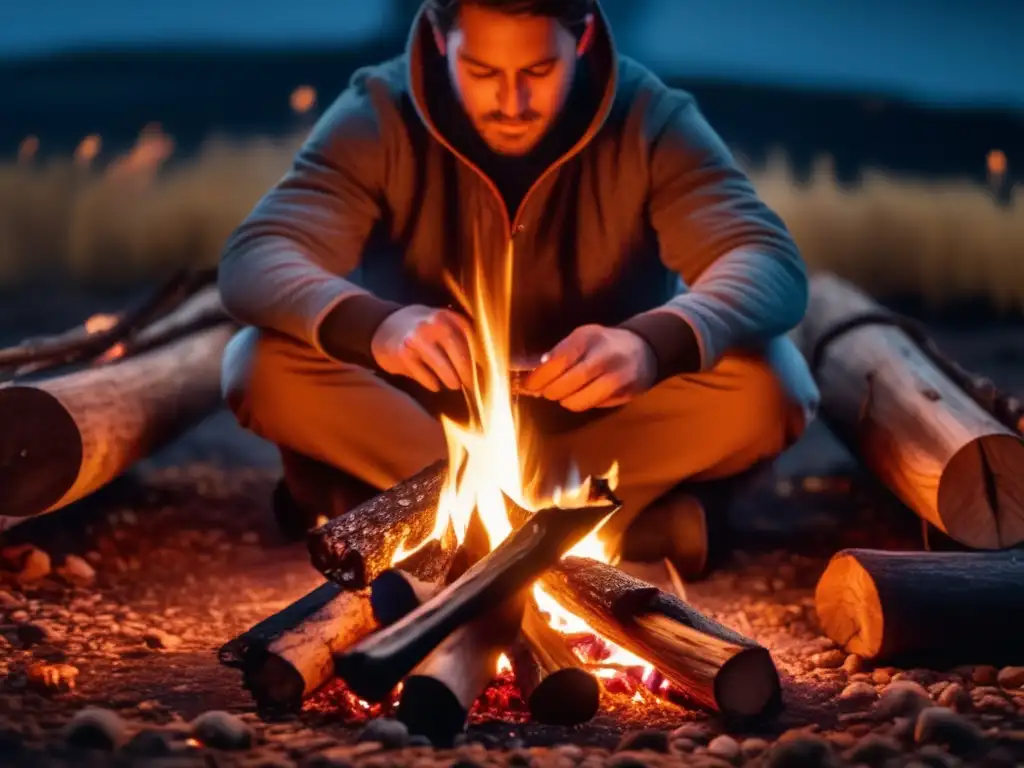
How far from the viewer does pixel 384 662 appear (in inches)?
88.0

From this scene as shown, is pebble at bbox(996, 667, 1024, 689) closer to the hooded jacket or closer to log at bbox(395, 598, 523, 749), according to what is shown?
the hooded jacket

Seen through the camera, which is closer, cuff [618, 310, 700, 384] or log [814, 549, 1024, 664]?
log [814, 549, 1024, 664]

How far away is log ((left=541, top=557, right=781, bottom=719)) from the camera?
2.39 metres

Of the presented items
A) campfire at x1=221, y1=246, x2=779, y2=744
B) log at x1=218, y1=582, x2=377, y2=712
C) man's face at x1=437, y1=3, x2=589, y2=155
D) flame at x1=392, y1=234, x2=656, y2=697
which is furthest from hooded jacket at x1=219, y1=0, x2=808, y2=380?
log at x1=218, y1=582, x2=377, y2=712

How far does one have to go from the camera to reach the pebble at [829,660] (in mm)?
2885

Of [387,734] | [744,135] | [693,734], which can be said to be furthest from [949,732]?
[744,135]

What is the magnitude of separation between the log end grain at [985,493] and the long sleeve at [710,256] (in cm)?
54

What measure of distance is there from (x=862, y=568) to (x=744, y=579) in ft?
2.68

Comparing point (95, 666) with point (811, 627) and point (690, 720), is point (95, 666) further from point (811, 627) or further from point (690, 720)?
point (811, 627)

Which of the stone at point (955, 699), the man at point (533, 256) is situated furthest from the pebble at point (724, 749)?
the man at point (533, 256)

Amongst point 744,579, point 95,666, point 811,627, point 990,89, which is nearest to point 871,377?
point 744,579

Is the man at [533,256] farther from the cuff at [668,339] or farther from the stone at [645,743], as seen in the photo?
the stone at [645,743]

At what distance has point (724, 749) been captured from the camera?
7.38 feet

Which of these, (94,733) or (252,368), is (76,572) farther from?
(94,733)
